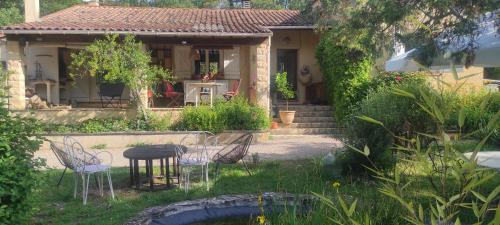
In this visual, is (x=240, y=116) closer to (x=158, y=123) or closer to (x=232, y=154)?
(x=158, y=123)

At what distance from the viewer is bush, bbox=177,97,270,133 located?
12500 mm

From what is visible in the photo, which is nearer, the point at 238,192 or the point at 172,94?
the point at 238,192

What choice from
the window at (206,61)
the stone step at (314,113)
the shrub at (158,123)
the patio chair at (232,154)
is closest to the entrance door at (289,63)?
the window at (206,61)

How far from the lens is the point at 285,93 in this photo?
1541 cm

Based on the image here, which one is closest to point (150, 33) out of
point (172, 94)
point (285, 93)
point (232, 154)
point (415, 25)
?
point (172, 94)

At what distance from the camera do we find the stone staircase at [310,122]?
14.2 meters

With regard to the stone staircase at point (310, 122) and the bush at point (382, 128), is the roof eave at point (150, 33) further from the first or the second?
the bush at point (382, 128)

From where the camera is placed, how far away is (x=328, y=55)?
48.2ft

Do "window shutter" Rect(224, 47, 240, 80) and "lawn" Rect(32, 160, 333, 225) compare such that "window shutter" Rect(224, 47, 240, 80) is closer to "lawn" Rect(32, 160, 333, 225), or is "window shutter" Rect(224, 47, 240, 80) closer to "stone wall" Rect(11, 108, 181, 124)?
"stone wall" Rect(11, 108, 181, 124)

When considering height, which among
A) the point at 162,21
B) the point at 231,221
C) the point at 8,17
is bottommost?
the point at 231,221

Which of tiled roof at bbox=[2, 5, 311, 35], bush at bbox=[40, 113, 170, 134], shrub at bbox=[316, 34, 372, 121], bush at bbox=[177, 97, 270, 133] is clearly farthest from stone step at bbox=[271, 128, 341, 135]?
bush at bbox=[40, 113, 170, 134]

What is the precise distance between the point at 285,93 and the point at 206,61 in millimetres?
3475

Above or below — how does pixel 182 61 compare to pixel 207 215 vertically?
above

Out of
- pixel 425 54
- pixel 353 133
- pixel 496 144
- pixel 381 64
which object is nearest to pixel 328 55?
pixel 381 64
